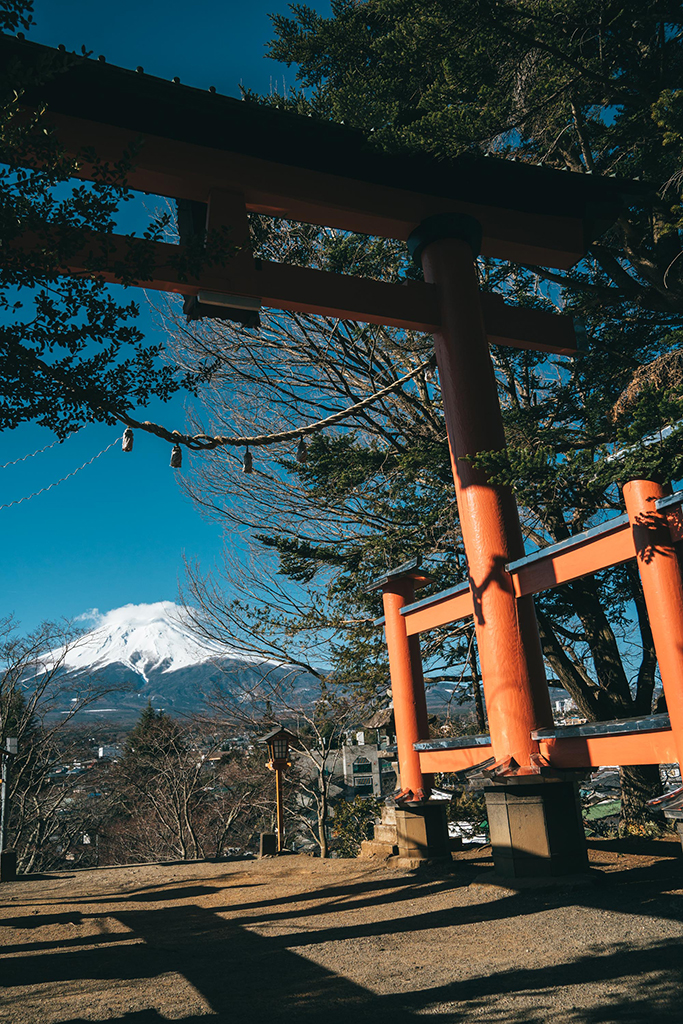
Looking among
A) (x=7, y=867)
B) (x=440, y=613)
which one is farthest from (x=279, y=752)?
(x=440, y=613)

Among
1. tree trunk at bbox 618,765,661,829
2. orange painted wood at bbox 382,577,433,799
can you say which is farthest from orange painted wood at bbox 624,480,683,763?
tree trunk at bbox 618,765,661,829

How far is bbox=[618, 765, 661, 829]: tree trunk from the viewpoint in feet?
29.8

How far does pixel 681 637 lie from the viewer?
13.5 ft

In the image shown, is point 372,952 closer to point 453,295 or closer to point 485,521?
point 485,521

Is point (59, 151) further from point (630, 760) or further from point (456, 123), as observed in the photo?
point (630, 760)

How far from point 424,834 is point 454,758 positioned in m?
1.06

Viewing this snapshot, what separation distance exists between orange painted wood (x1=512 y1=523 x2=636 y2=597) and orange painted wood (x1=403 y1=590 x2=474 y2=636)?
67 centimetres

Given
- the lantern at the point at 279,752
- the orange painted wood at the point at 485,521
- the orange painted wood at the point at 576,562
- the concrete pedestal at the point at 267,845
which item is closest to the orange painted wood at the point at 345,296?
the orange painted wood at the point at 485,521

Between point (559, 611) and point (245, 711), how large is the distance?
9525mm

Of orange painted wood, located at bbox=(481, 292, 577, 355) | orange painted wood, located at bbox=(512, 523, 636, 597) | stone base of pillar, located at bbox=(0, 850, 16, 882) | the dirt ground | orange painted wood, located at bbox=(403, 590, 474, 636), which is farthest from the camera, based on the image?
stone base of pillar, located at bbox=(0, 850, 16, 882)

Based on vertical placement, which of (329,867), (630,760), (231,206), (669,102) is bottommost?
(329,867)

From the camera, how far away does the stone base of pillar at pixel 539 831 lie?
16.2ft

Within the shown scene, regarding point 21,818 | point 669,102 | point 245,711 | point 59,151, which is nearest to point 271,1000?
point 59,151

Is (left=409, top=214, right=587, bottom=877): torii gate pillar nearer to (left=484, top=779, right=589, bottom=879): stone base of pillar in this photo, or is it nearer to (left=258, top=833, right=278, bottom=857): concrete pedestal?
(left=484, top=779, right=589, bottom=879): stone base of pillar
